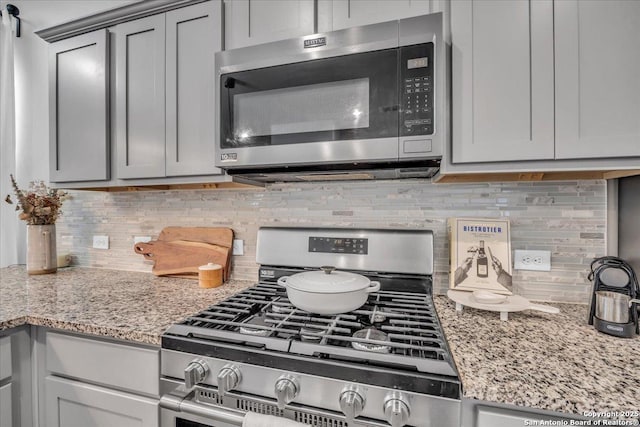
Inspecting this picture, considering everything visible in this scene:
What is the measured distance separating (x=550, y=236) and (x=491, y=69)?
73 centimetres

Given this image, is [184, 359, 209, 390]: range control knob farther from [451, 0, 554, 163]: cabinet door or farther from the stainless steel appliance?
[451, 0, 554, 163]: cabinet door

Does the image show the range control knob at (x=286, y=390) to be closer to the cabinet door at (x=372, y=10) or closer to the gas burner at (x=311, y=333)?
the gas burner at (x=311, y=333)

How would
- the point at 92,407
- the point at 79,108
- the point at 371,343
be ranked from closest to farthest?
1. the point at 371,343
2. the point at 92,407
3. the point at 79,108

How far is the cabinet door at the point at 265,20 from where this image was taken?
3.74 ft

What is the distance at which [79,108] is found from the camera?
4.91 feet

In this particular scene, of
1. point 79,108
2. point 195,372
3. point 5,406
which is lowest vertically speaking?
point 5,406

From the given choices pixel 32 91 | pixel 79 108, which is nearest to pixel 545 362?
pixel 79 108

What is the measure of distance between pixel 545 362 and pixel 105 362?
130 cm

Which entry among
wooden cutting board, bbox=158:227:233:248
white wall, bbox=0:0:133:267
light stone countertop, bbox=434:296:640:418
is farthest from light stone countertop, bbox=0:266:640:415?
white wall, bbox=0:0:133:267

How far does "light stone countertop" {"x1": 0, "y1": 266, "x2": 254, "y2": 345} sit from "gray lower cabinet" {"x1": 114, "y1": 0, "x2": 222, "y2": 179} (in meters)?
0.55

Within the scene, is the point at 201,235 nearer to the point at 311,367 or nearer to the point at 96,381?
the point at 96,381

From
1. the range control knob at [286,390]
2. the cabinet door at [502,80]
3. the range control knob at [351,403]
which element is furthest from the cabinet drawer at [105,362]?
the cabinet door at [502,80]

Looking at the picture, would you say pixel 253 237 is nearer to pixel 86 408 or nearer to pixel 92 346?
pixel 92 346

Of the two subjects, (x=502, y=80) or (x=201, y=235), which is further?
(x=201, y=235)
